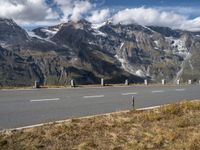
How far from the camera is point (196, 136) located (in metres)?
9.45

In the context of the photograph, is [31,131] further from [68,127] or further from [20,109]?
[20,109]

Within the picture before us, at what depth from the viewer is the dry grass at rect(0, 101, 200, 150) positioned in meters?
8.85

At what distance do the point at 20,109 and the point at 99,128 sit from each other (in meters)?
6.31

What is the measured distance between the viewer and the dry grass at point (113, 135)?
8852 mm

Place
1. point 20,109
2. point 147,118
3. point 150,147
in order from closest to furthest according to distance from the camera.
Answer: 1. point 150,147
2. point 147,118
3. point 20,109

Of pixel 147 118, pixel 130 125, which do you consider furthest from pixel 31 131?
pixel 147 118

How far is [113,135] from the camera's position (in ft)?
32.5

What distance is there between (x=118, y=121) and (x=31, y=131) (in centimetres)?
270

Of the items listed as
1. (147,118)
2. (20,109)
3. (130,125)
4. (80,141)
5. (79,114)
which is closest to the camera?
(80,141)

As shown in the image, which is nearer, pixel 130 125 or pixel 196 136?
pixel 196 136

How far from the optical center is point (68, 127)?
1077 cm

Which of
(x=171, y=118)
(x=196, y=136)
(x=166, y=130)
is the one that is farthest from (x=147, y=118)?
(x=196, y=136)

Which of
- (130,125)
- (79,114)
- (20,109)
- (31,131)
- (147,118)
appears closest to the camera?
(31,131)

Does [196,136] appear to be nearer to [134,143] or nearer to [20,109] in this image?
[134,143]
